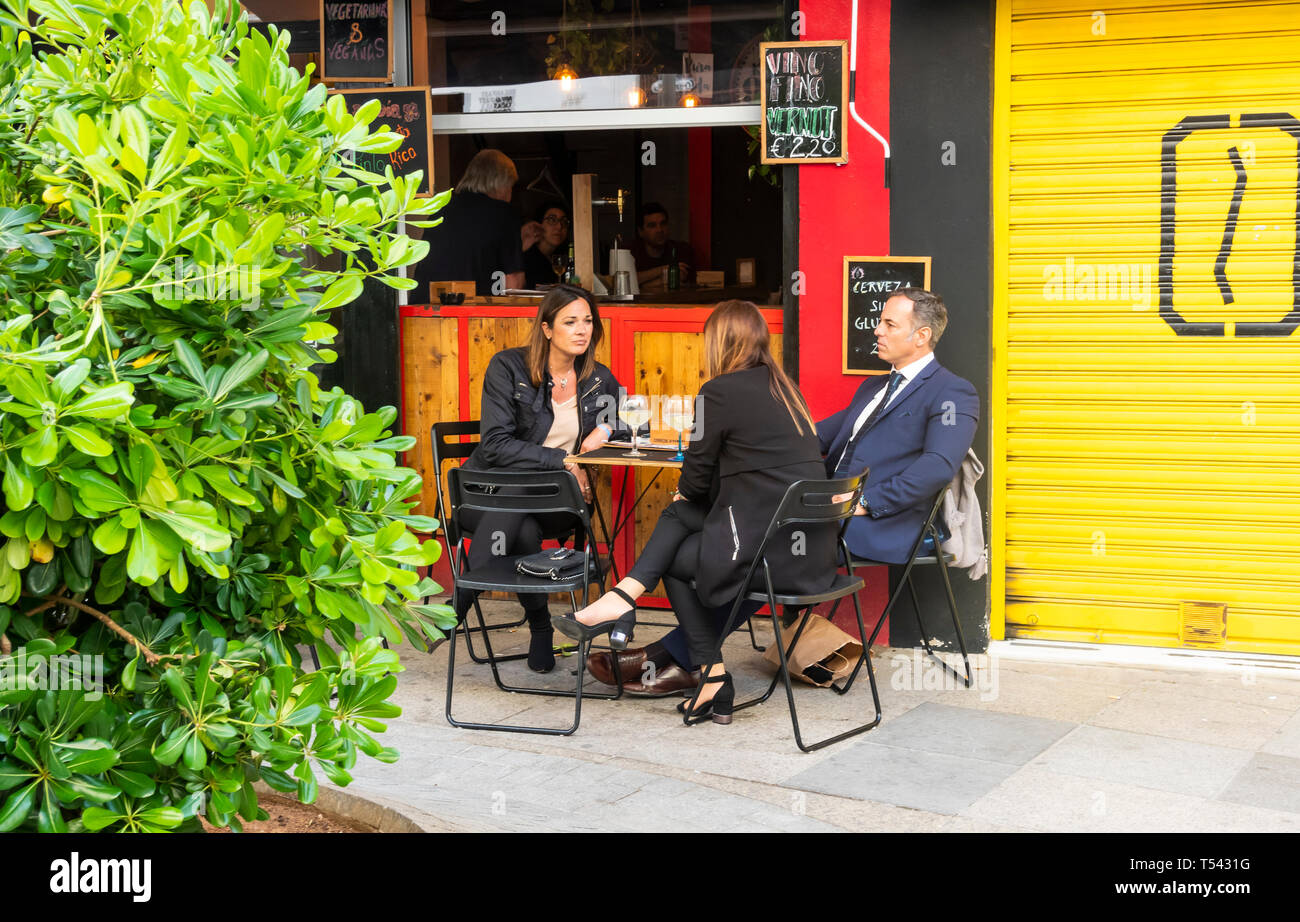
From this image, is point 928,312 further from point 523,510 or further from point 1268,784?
point 1268,784

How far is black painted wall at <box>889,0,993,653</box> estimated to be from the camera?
5910 millimetres

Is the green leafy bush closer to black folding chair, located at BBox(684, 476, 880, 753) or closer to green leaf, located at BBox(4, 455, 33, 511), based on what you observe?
green leaf, located at BBox(4, 455, 33, 511)

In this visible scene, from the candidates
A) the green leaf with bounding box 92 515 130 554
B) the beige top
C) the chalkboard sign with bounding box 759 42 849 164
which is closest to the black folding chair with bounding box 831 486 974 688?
the beige top

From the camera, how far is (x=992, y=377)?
6.05 m

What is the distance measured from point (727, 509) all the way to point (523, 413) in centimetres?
140

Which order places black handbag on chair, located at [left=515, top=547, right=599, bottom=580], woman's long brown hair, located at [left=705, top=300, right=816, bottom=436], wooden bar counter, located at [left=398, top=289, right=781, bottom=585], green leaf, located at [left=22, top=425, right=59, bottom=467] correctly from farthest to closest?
wooden bar counter, located at [left=398, top=289, right=781, bottom=585] < black handbag on chair, located at [left=515, top=547, right=599, bottom=580] < woman's long brown hair, located at [left=705, top=300, right=816, bottom=436] < green leaf, located at [left=22, top=425, right=59, bottom=467]

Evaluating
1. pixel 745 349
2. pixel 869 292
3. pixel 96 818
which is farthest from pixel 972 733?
pixel 96 818

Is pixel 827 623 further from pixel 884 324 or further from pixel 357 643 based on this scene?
pixel 357 643

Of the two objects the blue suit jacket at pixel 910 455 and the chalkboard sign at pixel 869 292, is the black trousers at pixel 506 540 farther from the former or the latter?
the chalkboard sign at pixel 869 292

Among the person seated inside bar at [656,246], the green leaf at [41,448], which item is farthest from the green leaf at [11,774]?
the person seated inside bar at [656,246]

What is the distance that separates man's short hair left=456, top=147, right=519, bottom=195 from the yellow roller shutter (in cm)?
276

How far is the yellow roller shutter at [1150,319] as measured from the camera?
5742mm

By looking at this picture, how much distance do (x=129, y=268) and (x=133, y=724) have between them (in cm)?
74

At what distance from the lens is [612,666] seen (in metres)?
5.65
